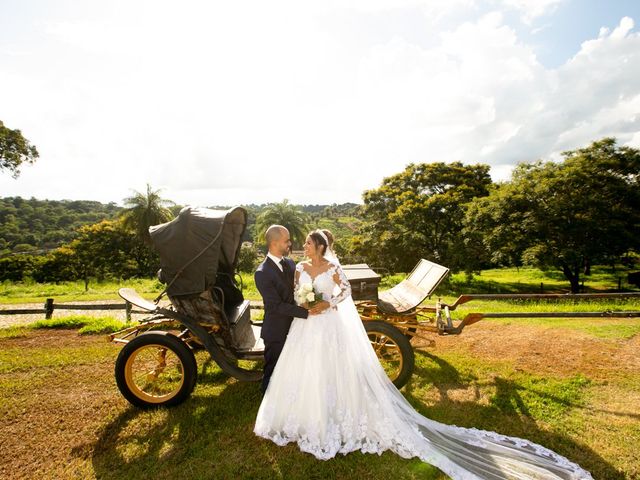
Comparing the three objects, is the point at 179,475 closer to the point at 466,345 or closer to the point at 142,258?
the point at 466,345

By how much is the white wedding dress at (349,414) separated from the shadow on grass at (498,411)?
26 cm

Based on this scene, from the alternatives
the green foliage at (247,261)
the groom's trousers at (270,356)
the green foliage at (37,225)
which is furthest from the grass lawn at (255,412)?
the green foliage at (37,225)

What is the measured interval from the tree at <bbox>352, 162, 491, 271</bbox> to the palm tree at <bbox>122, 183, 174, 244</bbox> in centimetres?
1900

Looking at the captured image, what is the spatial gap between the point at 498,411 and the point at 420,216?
1854 cm

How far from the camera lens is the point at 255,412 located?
435 centimetres

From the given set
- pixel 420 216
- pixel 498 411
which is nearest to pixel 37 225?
pixel 420 216

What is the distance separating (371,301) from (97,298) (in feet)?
55.8

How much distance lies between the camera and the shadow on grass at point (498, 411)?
341 cm

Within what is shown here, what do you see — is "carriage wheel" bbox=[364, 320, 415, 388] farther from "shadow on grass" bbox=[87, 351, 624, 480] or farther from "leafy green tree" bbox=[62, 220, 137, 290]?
"leafy green tree" bbox=[62, 220, 137, 290]

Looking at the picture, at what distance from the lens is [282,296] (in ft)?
13.2

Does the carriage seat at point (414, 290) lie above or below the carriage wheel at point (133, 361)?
above

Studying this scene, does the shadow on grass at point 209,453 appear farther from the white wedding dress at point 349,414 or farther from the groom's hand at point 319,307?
the groom's hand at point 319,307

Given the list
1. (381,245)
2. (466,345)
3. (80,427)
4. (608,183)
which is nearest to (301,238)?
(381,245)

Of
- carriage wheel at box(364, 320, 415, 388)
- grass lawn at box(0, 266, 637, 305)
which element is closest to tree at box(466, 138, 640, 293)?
grass lawn at box(0, 266, 637, 305)
